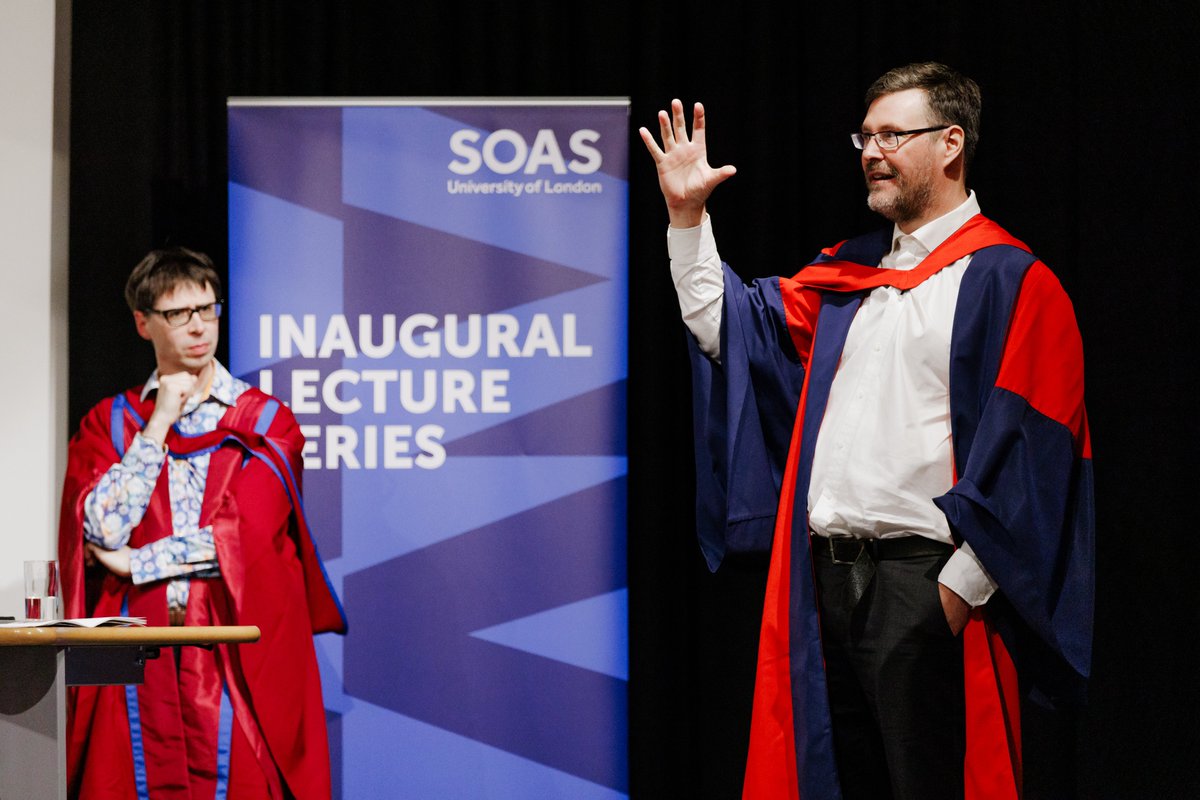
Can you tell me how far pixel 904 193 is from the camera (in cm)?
251

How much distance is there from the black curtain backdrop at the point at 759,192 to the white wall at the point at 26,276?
0.69 feet

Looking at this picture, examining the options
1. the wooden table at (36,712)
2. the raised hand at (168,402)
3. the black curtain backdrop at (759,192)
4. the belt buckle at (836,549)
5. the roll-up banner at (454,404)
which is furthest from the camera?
the black curtain backdrop at (759,192)

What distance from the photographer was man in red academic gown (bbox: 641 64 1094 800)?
2.27 metres

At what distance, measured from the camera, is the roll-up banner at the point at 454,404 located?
3387mm

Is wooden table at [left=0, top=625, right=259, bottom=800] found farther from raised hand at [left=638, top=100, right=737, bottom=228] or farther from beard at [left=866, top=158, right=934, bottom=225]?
beard at [left=866, top=158, right=934, bottom=225]

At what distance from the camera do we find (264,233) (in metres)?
3.44

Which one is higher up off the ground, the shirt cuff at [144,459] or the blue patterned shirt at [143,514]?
the shirt cuff at [144,459]

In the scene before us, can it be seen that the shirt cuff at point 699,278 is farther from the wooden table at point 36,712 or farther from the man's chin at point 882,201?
the wooden table at point 36,712

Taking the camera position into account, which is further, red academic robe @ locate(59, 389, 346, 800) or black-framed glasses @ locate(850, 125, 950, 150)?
red academic robe @ locate(59, 389, 346, 800)

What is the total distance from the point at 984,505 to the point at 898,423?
0.24 m

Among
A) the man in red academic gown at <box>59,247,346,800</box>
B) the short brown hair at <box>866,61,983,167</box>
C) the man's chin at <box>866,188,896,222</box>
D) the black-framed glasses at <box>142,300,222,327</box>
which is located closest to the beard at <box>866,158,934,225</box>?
the man's chin at <box>866,188,896,222</box>

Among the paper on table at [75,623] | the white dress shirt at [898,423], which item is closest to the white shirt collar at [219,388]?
the paper on table at [75,623]

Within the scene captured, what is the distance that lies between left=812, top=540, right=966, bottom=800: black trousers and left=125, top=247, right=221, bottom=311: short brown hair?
186cm

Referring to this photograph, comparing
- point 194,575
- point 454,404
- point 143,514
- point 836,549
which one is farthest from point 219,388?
point 836,549
